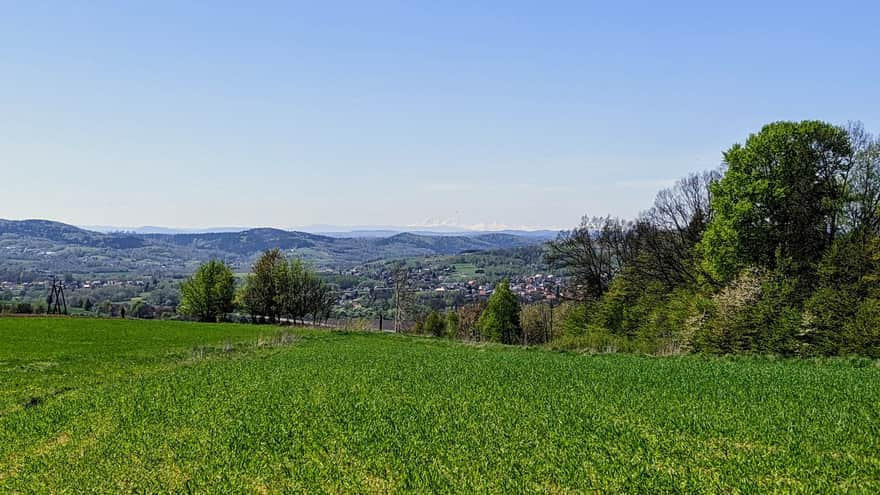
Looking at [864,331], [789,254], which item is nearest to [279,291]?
[789,254]

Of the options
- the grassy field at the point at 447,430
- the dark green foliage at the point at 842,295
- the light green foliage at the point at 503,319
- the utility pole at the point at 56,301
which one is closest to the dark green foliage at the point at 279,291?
the utility pole at the point at 56,301

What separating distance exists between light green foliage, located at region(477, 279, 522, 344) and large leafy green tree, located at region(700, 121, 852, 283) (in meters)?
44.9

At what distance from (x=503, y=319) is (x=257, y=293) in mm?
37189

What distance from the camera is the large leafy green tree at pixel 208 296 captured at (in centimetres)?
9068

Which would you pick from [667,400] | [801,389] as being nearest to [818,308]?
[801,389]

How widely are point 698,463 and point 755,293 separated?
31627mm

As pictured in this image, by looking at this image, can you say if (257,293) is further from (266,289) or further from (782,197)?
(782,197)

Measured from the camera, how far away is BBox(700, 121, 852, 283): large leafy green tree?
37406 mm

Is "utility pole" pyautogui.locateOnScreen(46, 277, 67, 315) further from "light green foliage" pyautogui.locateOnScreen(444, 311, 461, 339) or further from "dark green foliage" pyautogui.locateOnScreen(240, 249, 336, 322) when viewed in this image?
"light green foliage" pyautogui.locateOnScreen(444, 311, 461, 339)

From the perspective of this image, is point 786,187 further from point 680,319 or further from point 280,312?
point 280,312

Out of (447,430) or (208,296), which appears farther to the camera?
(208,296)

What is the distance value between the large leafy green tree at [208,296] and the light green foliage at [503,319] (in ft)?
131

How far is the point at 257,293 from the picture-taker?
294 feet

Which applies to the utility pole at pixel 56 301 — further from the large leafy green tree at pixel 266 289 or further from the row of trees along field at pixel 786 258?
the row of trees along field at pixel 786 258
